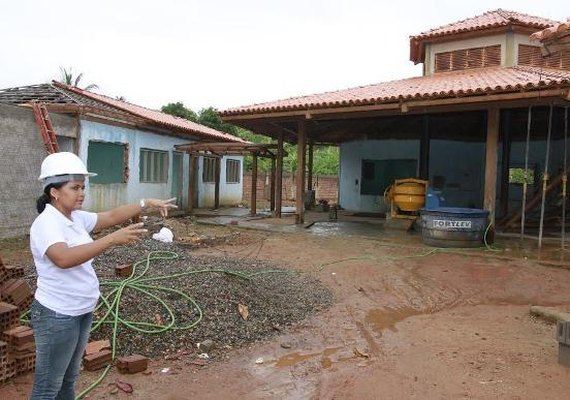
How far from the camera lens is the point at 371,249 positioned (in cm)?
979

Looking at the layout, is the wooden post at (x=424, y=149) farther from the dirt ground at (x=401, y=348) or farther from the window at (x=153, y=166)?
the window at (x=153, y=166)

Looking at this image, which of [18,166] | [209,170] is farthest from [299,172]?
[209,170]

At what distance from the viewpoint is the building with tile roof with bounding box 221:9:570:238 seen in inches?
400

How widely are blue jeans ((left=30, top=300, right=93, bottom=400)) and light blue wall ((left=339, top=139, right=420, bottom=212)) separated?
15224 mm

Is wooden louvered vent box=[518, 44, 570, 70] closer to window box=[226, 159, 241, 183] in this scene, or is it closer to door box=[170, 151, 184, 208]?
door box=[170, 151, 184, 208]

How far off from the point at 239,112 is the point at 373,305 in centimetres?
792

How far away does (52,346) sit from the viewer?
241cm

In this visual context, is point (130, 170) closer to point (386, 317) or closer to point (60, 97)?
point (60, 97)

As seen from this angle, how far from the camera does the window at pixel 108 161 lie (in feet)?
43.6

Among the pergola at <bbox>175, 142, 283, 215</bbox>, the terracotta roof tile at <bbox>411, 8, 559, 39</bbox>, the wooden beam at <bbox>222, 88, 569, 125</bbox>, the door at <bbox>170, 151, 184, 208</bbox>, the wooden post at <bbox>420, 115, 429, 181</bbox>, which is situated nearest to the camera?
the wooden beam at <bbox>222, 88, 569, 125</bbox>

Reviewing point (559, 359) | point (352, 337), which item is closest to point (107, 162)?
point (352, 337)

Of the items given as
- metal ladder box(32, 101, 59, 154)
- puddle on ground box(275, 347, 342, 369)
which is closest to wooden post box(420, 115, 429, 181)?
metal ladder box(32, 101, 59, 154)

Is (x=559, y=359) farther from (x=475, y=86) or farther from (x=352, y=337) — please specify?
(x=475, y=86)

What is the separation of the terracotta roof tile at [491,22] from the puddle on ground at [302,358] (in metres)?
11.6
